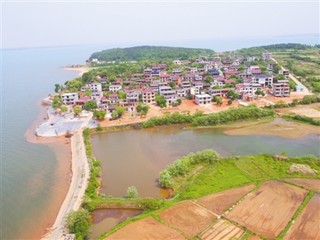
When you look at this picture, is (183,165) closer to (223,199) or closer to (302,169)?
(223,199)

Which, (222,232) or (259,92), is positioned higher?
(259,92)

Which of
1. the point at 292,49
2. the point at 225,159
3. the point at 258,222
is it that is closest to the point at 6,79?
the point at 225,159

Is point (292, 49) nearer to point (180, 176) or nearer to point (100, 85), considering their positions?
point (100, 85)

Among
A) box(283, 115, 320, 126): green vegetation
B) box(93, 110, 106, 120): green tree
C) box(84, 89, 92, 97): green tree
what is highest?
box(84, 89, 92, 97): green tree

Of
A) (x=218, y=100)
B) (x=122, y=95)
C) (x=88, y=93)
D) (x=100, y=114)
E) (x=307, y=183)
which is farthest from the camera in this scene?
(x=88, y=93)

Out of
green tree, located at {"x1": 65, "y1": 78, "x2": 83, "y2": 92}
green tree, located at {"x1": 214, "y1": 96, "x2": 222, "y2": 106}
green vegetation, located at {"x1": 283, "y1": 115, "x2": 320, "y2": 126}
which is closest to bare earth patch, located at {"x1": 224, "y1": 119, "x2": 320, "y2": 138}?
green vegetation, located at {"x1": 283, "y1": 115, "x2": 320, "y2": 126}

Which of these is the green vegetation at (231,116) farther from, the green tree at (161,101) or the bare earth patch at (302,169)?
the bare earth patch at (302,169)

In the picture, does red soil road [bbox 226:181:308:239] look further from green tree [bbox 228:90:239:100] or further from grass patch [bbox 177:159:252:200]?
green tree [bbox 228:90:239:100]

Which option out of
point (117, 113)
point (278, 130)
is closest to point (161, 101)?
point (117, 113)
